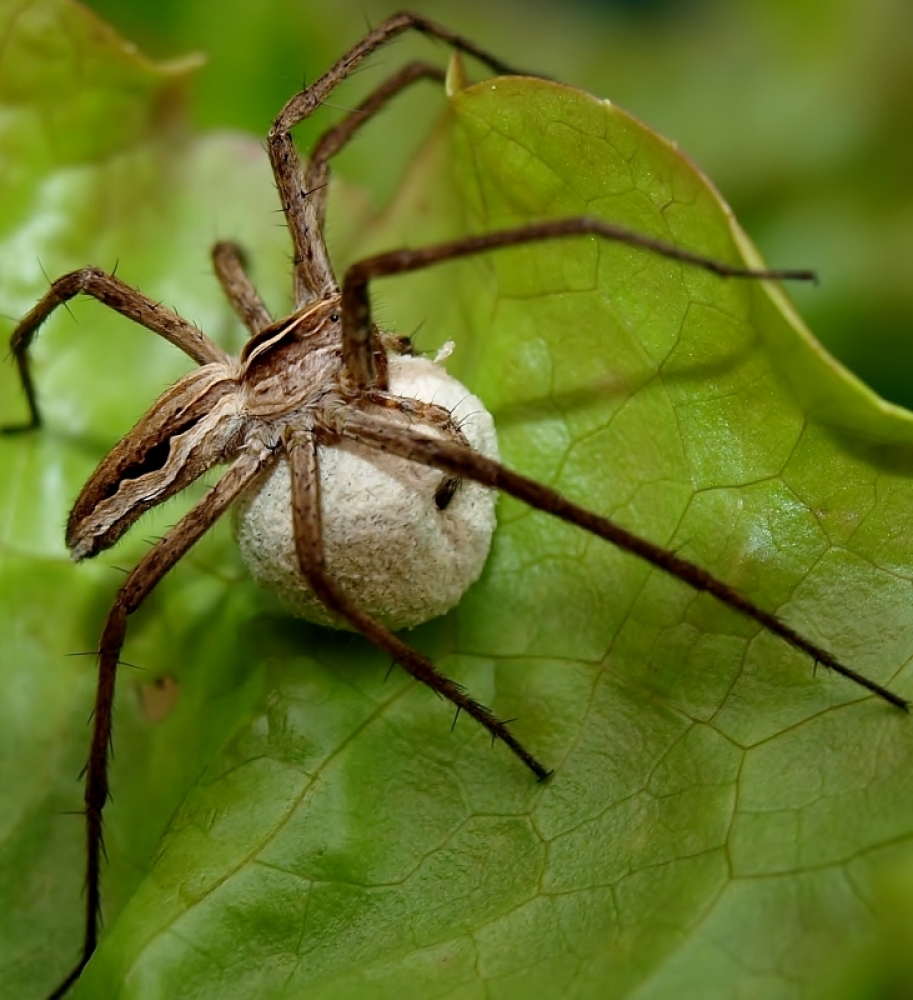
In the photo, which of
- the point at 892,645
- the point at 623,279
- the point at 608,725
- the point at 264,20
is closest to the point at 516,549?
the point at 608,725

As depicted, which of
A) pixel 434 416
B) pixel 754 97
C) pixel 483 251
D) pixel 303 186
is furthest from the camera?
pixel 754 97

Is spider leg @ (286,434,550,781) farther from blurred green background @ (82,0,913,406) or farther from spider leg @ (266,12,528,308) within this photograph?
blurred green background @ (82,0,913,406)

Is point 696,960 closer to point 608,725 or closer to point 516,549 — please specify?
point 608,725

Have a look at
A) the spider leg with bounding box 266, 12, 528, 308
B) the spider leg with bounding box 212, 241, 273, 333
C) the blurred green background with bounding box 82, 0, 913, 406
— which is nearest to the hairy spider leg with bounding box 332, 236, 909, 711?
the spider leg with bounding box 266, 12, 528, 308

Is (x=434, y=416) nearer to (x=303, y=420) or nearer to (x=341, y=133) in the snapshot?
(x=303, y=420)

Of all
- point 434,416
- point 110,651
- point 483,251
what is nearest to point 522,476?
point 434,416

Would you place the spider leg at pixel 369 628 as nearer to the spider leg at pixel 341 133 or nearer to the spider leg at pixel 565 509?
the spider leg at pixel 565 509
